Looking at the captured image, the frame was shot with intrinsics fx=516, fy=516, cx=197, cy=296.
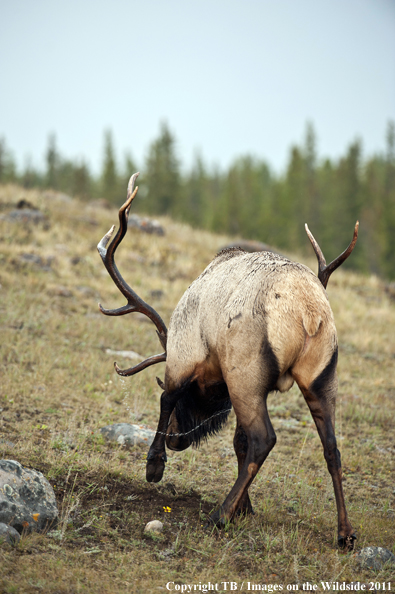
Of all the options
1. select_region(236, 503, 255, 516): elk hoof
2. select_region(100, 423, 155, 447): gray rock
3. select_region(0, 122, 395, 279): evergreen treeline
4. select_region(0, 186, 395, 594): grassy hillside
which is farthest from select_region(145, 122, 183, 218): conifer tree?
select_region(236, 503, 255, 516): elk hoof

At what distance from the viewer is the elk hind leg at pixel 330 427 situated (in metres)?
3.58

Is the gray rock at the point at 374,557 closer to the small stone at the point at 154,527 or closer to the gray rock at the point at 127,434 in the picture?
the small stone at the point at 154,527

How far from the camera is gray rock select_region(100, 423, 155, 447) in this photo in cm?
535

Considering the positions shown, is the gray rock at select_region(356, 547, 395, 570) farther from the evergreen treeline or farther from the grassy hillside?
the evergreen treeline

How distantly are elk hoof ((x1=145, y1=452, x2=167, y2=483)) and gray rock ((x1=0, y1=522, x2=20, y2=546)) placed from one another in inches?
56.9

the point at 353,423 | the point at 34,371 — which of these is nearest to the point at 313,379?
the point at 353,423

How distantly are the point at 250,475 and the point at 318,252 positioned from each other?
2030mm

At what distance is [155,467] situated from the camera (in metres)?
4.40

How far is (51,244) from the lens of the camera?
553 inches

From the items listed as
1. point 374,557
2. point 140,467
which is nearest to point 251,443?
point 374,557

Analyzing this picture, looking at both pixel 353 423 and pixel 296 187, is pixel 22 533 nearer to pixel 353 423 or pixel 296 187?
pixel 353 423

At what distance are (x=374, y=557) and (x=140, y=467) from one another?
2226mm

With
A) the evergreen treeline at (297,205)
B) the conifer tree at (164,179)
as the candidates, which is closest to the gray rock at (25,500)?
the evergreen treeline at (297,205)

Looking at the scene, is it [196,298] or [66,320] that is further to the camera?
[66,320]
